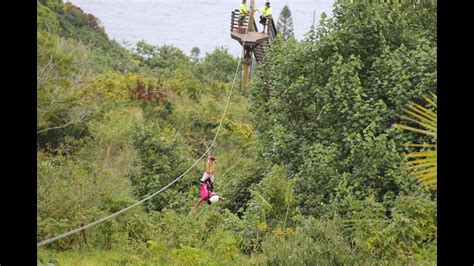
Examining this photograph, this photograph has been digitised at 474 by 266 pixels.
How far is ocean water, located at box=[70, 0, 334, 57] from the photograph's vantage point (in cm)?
3238

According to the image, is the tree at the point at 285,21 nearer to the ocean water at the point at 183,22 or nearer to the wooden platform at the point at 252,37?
the ocean water at the point at 183,22

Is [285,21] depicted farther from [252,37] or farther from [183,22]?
[252,37]

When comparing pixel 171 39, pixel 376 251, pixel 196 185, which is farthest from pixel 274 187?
pixel 171 39

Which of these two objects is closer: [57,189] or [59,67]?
[57,189]

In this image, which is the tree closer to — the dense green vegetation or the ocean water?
the ocean water

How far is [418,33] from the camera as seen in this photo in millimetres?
10258

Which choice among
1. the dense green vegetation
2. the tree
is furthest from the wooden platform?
the tree

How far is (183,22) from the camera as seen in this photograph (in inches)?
1325

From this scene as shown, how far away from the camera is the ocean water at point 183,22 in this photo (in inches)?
1275

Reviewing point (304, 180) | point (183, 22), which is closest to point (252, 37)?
point (304, 180)

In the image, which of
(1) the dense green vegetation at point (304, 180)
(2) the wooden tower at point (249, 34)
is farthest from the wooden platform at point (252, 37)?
(1) the dense green vegetation at point (304, 180)
